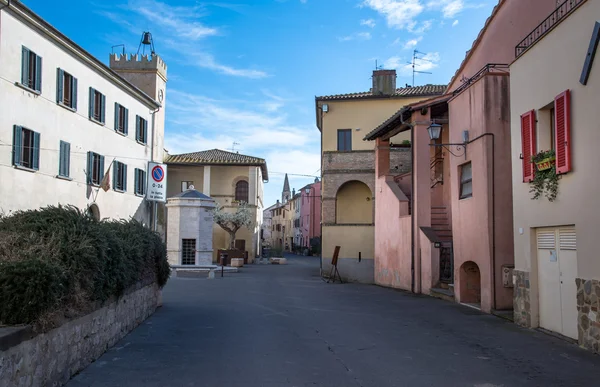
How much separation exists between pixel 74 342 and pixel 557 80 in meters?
9.03

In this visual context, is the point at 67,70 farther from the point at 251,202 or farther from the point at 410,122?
the point at 251,202

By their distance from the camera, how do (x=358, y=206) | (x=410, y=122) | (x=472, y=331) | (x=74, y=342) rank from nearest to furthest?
1. (x=74, y=342)
2. (x=472, y=331)
3. (x=410, y=122)
4. (x=358, y=206)

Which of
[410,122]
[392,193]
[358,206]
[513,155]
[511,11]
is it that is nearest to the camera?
[513,155]

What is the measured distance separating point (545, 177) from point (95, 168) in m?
23.0

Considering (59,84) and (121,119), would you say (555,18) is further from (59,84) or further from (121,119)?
(121,119)

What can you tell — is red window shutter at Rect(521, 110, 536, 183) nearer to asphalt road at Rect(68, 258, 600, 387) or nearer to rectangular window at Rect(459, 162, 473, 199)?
asphalt road at Rect(68, 258, 600, 387)

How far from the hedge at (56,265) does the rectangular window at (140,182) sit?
24810 mm

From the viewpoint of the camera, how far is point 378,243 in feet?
78.1

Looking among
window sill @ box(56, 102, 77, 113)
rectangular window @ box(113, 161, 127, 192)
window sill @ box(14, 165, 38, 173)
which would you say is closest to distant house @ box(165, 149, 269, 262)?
rectangular window @ box(113, 161, 127, 192)

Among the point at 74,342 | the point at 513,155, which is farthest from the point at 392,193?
the point at 74,342

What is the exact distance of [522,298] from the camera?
10953 mm

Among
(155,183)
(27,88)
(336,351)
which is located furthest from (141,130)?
(336,351)

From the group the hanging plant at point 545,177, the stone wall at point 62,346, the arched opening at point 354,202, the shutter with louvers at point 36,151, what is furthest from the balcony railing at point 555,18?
the shutter with louvers at point 36,151

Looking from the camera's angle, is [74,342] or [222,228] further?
[222,228]
